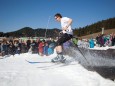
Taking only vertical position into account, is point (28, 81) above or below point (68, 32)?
→ below

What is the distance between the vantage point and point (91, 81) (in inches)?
179

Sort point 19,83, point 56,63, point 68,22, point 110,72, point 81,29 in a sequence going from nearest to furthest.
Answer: point 19,83 < point 110,72 < point 68,22 < point 56,63 < point 81,29

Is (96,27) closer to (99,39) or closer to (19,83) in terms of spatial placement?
(99,39)

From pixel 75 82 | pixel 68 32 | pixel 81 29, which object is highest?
pixel 81 29

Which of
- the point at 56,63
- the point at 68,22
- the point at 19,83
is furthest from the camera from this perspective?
the point at 56,63

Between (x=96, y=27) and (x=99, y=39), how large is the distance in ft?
262

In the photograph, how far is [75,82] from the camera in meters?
4.59

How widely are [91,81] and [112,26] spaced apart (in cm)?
Result: 9599

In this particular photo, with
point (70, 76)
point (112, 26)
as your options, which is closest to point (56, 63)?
point (70, 76)

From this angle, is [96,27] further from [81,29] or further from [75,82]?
[75,82]

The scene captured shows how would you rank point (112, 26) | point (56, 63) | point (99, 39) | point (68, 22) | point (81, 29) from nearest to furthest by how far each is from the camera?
1. point (68, 22)
2. point (56, 63)
3. point (99, 39)
4. point (112, 26)
5. point (81, 29)

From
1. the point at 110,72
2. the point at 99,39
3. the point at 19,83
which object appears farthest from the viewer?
the point at 99,39

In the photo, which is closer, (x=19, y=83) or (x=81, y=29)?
(x=19, y=83)

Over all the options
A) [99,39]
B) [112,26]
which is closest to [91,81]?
[99,39]
